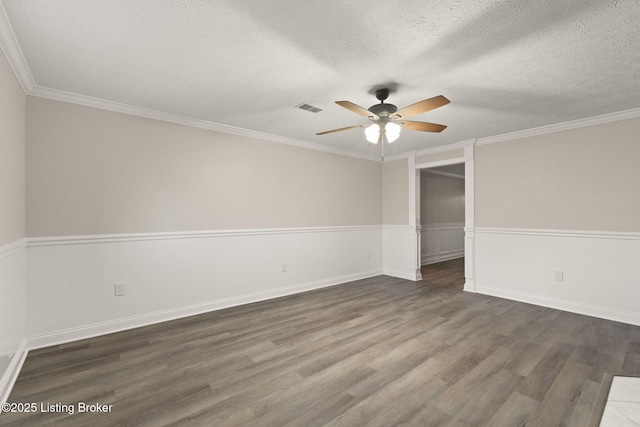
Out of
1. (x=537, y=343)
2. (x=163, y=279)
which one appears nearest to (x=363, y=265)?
(x=537, y=343)

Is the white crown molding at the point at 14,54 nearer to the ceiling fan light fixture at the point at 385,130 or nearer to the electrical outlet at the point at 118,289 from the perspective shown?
the electrical outlet at the point at 118,289

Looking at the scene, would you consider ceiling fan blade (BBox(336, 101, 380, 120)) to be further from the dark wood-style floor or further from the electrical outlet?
the electrical outlet

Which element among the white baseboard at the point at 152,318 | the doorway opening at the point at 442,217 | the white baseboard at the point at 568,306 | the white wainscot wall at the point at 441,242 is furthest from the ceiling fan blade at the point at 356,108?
the white wainscot wall at the point at 441,242

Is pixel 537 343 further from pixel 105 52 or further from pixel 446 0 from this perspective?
pixel 105 52

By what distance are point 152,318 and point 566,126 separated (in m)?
5.73

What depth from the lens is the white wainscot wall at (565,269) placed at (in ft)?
11.2

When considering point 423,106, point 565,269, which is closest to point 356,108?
point 423,106

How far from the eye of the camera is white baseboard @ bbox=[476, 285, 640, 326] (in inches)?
133

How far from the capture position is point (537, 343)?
282 cm

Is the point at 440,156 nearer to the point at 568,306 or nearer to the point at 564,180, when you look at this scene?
the point at 564,180

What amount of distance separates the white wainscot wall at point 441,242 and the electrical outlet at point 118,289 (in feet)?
20.5

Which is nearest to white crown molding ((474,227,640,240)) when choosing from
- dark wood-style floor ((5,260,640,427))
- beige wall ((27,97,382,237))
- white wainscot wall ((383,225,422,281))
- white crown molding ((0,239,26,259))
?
dark wood-style floor ((5,260,640,427))

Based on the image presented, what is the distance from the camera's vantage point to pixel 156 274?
3369mm

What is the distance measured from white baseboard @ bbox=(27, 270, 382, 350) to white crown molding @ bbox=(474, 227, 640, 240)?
2857 mm
